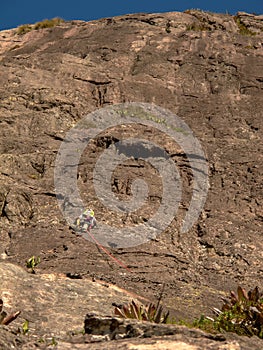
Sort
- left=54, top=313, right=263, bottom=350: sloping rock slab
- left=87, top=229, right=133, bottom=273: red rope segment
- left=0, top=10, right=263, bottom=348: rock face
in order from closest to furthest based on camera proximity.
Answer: left=54, top=313, right=263, bottom=350: sloping rock slab < left=87, top=229, right=133, bottom=273: red rope segment < left=0, top=10, right=263, bottom=348: rock face

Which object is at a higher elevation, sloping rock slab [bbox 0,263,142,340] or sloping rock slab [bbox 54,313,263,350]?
sloping rock slab [bbox 54,313,263,350]

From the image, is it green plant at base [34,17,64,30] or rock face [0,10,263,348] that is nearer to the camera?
rock face [0,10,263,348]

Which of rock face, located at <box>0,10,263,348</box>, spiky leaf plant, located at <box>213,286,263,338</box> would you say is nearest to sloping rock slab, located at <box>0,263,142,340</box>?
rock face, located at <box>0,10,263,348</box>

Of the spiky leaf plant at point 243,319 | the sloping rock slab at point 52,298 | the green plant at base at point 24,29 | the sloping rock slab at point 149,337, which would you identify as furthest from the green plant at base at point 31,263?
the green plant at base at point 24,29

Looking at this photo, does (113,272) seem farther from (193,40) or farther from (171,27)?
(171,27)

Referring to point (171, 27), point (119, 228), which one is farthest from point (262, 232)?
point (171, 27)

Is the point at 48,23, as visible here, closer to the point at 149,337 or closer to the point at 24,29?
the point at 24,29

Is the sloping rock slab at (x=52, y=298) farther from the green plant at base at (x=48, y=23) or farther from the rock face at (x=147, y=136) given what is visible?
the green plant at base at (x=48, y=23)

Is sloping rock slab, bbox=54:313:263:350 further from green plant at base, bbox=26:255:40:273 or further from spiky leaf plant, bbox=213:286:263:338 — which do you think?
green plant at base, bbox=26:255:40:273
